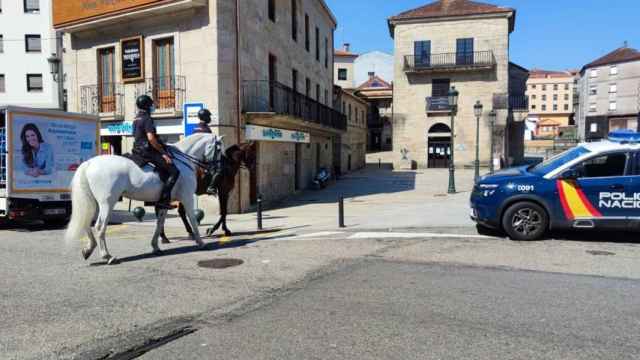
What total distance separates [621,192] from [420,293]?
5.31m

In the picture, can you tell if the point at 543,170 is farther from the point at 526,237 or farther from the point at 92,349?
the point at 92,349

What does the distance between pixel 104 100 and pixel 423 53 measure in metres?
30.2

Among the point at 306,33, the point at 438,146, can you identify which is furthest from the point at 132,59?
the point at 438,146

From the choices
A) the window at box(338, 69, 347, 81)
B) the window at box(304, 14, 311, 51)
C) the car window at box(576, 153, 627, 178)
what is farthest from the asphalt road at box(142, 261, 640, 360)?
the window at box(338, 69, 347, 81)

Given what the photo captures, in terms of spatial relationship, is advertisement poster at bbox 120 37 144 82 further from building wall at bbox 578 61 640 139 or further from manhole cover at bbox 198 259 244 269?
building wall at bbox 578 61 640 139

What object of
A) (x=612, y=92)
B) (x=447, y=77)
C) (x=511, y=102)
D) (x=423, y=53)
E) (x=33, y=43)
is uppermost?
(x=612, y=92)

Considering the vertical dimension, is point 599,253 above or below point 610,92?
below

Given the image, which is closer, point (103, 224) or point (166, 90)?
point (103, 224)

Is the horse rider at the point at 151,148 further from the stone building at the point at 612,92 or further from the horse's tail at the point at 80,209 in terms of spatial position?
the stone building at the point at 612,92

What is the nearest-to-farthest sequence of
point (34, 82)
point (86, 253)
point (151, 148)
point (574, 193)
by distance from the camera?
point (86, 253)
point (151, 148)
point (574, 193)
point (34, 82)

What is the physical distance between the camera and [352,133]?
40.2 meters

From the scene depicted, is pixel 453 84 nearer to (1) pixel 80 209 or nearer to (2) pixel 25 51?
(2) pixel 25 51

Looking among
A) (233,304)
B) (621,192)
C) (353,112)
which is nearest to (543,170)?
(621,192)

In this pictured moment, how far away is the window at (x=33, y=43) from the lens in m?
39.2
